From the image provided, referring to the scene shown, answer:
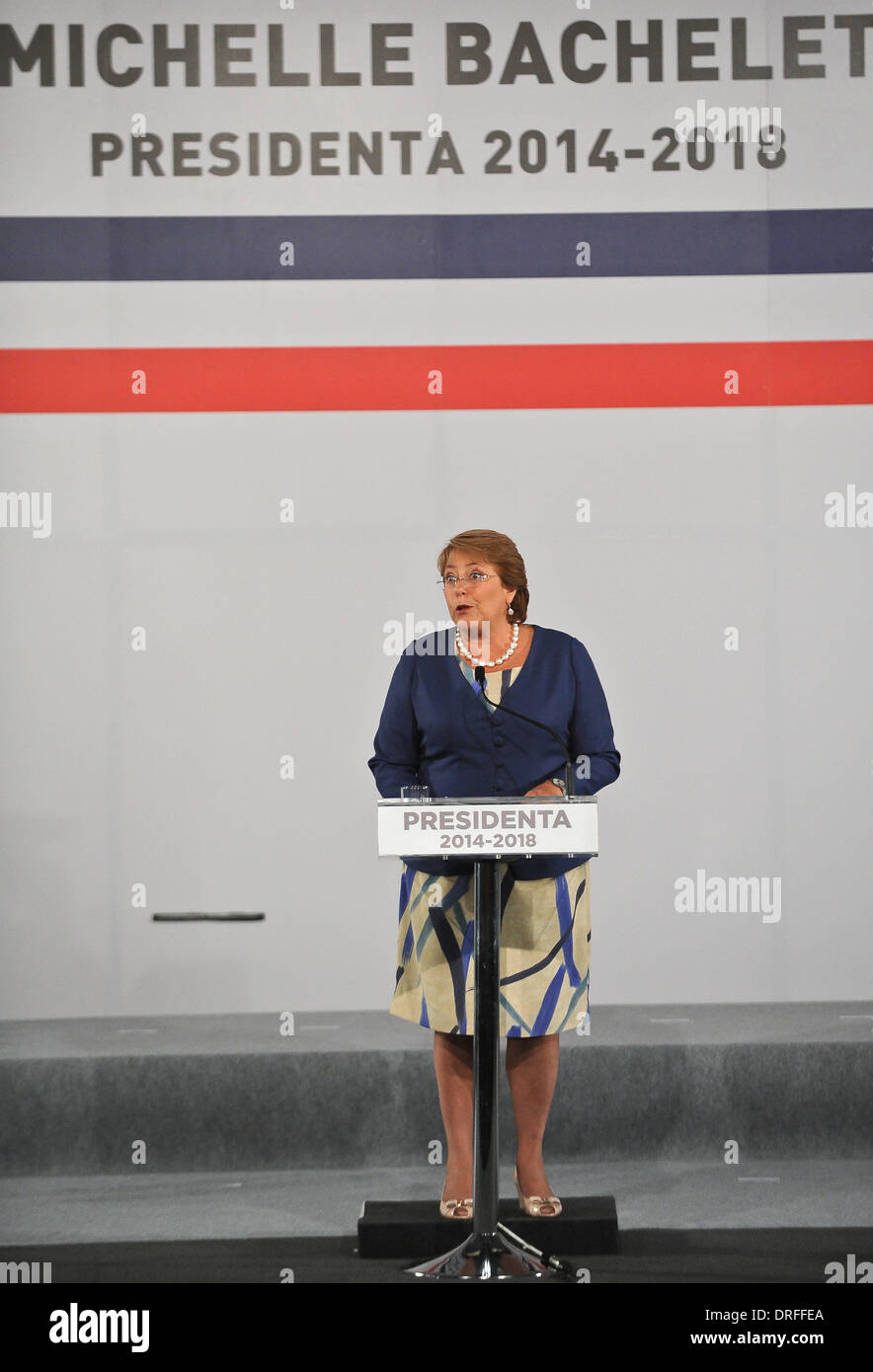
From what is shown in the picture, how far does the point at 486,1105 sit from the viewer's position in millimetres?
2705

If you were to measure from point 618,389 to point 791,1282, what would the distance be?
2654 millimetres

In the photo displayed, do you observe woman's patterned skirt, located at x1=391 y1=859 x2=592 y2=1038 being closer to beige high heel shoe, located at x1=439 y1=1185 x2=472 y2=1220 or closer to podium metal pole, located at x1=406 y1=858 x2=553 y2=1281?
podium metal pole, located at x1=406 y1=858 x2=553 y2=1281

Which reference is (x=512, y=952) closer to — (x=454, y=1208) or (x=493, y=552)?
(x=454, y=1208)

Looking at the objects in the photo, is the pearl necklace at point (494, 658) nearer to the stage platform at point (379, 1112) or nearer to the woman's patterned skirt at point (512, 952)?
the woman's patterned skirt at point (512, 952)

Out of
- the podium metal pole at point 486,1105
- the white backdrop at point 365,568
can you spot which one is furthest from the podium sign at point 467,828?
the white backdrop at point 365,568

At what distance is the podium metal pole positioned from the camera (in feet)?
8.87

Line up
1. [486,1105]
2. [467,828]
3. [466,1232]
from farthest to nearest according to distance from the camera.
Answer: [466,1232] → [486,1105] → [467,828]

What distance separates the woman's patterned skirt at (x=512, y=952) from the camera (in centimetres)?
295

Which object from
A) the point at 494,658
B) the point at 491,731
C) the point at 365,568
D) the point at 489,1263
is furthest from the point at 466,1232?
the point at 365,568

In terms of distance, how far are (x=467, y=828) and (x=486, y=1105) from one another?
54 centimetres

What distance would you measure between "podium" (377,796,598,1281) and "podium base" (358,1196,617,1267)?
8 cm

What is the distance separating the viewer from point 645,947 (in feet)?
14.6

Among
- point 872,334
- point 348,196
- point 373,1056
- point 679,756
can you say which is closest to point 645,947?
point 679,756

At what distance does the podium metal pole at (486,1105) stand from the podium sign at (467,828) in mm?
104
